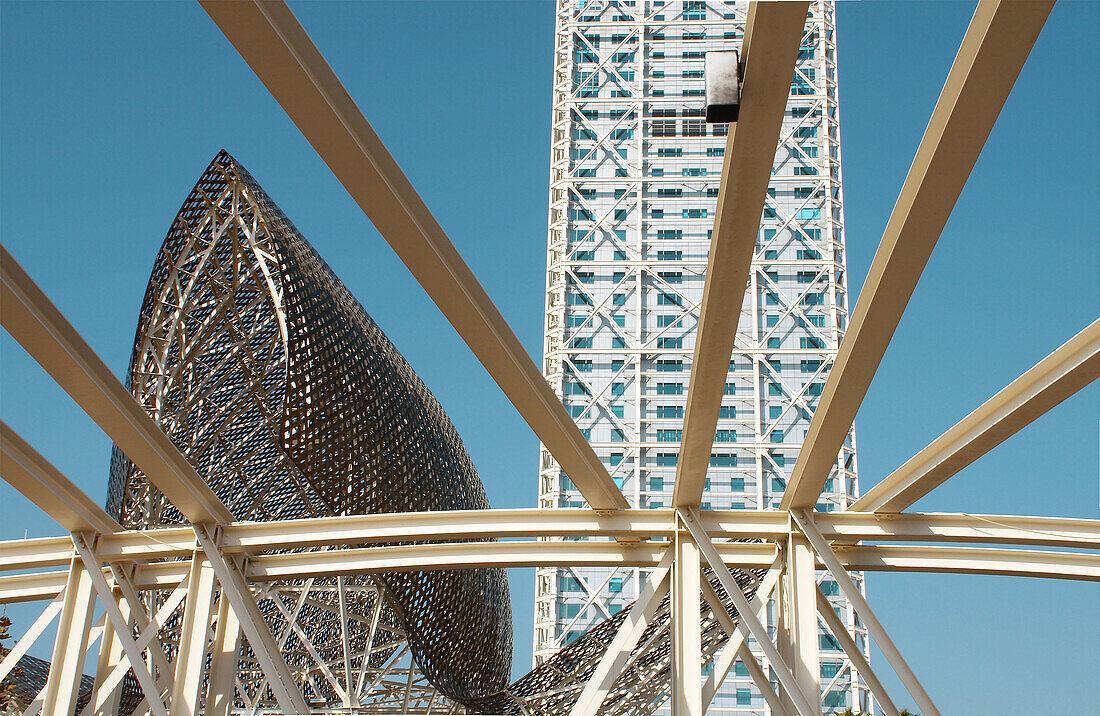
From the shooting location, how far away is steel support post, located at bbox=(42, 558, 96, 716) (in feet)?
30.7

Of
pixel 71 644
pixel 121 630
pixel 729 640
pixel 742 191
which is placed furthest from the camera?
pixel 729 640

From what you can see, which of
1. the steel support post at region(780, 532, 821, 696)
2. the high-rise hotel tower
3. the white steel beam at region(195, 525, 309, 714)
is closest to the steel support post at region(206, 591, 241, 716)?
the white steel beam at region(195, 525, 309, 714)

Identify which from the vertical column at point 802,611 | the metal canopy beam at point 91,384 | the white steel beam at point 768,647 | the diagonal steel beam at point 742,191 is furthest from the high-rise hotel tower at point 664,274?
the diagonal steel beam at point 742,191

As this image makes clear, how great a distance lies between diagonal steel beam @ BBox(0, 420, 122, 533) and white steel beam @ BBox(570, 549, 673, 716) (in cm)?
479

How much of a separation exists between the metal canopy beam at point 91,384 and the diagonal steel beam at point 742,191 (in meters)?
4.46

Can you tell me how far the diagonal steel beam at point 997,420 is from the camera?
720 cm

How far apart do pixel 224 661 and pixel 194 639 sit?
1.40 ft

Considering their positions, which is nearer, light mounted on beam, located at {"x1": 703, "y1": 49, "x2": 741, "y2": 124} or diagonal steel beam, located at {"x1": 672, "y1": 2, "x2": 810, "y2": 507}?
diagonal steel beam, located at {"x1": 672, "y1": 2, "x2": 810, "y2": 507}

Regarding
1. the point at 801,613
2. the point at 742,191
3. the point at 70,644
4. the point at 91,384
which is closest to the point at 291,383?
the point at 70,644

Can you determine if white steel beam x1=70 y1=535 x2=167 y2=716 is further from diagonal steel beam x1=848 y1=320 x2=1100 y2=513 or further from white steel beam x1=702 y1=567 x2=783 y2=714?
diagonal steel beam x1=848 y1=320 x2=1100 y2=513

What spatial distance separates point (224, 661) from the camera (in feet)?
33.0

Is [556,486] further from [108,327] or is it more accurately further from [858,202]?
[108,327]

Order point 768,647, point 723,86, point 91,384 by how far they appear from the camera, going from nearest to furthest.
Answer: point 723,86 → point 91,384 → point 768,647

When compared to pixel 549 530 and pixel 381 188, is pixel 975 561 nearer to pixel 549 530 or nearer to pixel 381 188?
pixel 549 530
